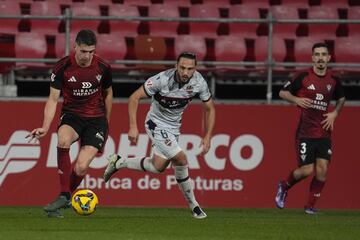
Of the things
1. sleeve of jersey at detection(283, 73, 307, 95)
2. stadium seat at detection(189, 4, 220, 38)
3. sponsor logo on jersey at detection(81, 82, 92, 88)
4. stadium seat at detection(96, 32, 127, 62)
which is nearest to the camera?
sponsor logo on jersey at detection(81, 82, 92, 88)

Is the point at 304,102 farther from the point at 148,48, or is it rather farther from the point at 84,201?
the point at 84,201

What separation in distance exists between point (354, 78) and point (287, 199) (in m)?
2.49

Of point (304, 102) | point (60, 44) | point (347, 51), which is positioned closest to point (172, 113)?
point (304, 102)

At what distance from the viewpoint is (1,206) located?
15797mm

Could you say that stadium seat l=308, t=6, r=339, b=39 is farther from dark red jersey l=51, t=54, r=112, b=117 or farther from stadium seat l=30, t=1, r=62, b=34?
dark red jersey l=51, t=54, r=112, b=117

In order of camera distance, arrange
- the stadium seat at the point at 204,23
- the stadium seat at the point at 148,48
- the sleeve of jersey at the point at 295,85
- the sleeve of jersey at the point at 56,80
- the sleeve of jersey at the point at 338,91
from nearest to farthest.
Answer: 1. the sleeve of jersey at the point at 56,80
2. the sleeve of jersey at the point at 295,85
3. the sleeve of jersey at the point at 338,91
4. the stadium seat at the point at 148,48
5. the stadium seat at the point at 204,23

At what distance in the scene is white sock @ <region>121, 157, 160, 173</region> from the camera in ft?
45.6

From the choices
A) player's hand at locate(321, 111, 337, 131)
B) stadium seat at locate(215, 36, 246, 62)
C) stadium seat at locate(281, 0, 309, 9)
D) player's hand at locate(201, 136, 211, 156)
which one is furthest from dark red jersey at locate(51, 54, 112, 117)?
stadium seat at locate(281, 0, 309, 9)

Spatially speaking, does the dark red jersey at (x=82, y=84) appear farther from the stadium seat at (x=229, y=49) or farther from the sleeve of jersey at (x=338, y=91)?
the stadium seat at (x=229, y=49)

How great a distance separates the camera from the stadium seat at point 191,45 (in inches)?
701

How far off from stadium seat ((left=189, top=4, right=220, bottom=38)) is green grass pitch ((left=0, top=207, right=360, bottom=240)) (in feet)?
13.4

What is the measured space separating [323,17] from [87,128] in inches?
280

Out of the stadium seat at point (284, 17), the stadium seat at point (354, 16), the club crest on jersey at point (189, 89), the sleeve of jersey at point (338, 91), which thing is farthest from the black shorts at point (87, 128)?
the stadium seat at point (354, 16)

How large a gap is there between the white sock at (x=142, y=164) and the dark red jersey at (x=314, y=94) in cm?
241
